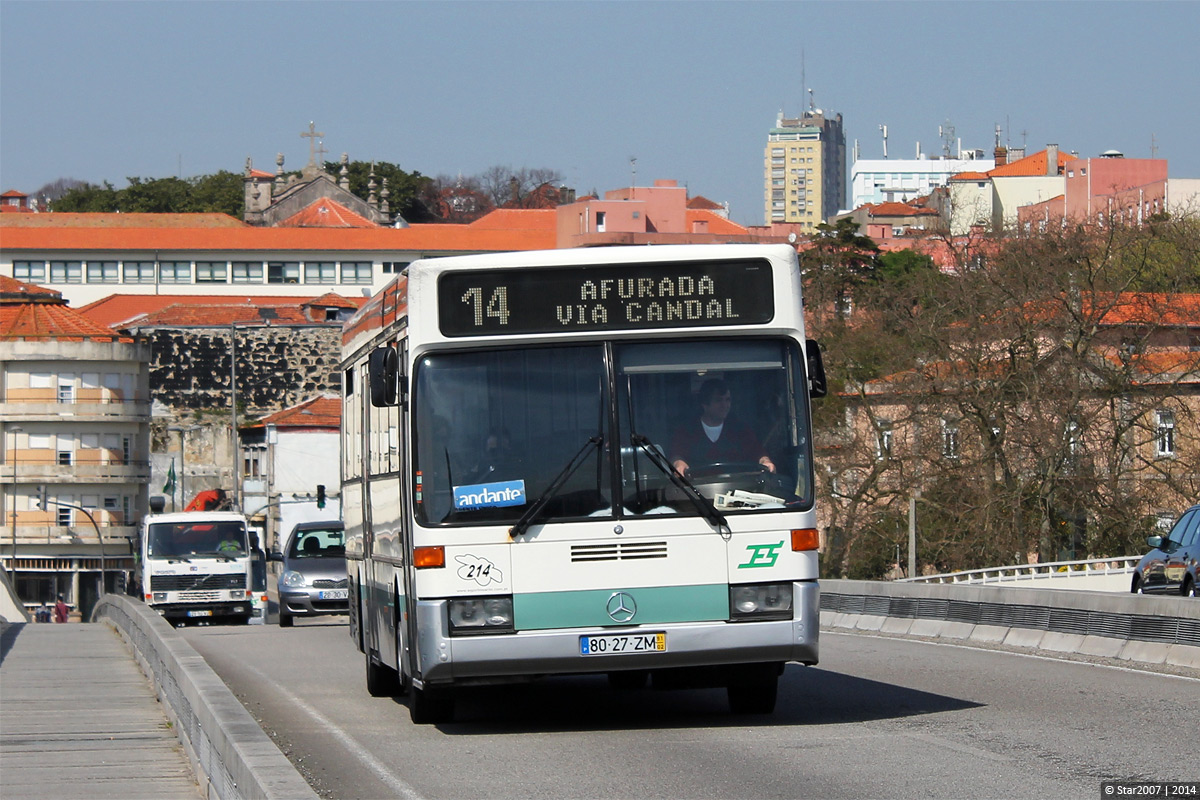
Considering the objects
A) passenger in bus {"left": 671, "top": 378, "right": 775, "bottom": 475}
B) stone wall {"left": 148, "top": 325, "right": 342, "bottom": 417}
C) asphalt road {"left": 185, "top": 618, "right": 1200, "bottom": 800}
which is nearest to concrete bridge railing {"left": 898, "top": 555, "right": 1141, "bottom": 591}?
asphalt road {"left": 185, "top": 618, "right": 1200, "bottom": 800}

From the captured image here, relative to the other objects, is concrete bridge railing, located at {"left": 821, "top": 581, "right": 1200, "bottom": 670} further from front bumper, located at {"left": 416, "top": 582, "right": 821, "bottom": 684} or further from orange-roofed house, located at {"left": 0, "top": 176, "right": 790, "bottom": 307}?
orange-roofed house, located at {"left": 0, "top": 176, "right": 790, "bottom": 307}

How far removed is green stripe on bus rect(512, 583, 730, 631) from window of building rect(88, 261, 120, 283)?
4894 inches

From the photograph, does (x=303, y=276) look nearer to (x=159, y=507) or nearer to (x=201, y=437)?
(x=201, y=437)

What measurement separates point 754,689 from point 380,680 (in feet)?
12.4

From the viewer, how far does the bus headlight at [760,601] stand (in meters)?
11.0

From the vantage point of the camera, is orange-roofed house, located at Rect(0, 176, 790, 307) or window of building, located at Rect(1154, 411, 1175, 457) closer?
window of building, located at Rect(1154, 411, 1175, 457)

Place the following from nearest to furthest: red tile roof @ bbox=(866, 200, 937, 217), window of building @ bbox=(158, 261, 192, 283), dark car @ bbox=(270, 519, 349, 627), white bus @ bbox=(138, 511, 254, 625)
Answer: dark car @ bbox=(270, 519, 349, 627) < white bus @ bbox=(138, 511, 254, 625) < window of building @ bbox=(158, 261, 192, 283) < red tile roof @ bbox=(866, 200, 937, 217)

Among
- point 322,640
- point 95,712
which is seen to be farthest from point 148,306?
point 95,712

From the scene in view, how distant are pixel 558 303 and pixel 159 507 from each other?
4354 cm

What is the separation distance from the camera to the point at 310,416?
88438 millimetres

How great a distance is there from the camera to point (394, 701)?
47.4 feet

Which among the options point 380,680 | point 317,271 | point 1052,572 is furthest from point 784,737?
point 317,271

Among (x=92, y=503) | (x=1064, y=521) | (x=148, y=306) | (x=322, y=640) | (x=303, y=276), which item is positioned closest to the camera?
(x=322, y=640)

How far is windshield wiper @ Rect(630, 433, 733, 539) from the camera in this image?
11.0m
